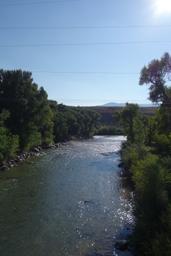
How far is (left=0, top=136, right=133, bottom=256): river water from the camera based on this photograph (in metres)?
24.4

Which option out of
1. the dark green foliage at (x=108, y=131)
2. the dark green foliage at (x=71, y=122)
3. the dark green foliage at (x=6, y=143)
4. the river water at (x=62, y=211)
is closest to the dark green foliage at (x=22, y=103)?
the dark green foliage at (x=6, y=143)

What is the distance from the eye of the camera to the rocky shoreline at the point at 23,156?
182ft

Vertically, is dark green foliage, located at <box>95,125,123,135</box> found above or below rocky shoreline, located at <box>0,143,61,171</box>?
below

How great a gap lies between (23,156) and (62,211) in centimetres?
3543

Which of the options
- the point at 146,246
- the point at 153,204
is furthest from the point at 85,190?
the point at 146,246

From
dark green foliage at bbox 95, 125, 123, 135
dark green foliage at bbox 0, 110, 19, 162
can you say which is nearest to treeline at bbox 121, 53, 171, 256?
dark green foliage at bbox 0, 110, 19, 162

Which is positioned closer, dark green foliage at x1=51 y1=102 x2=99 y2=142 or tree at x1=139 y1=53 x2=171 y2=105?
tree at x1=139 y1=53 x2=171 y2=105

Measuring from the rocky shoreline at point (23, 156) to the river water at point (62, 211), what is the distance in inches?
74.7

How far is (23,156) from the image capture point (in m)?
66.8

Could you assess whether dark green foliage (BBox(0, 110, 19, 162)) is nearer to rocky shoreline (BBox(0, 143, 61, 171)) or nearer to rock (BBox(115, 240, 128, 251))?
rocky shoreline (BBox(0, 143, 61, 171))

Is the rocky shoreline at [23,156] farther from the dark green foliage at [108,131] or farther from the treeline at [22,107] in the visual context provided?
the dark green foliage at [108,131]

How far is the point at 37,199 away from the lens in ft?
120

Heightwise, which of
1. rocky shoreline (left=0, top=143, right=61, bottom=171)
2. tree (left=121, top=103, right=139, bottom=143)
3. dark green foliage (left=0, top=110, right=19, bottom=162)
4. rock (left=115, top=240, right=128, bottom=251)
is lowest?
rocky shoreline (left=0, top=143, right=61, bottom=171)

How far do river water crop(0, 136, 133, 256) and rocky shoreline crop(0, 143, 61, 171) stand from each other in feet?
6.22
